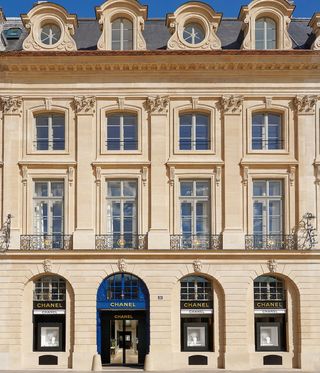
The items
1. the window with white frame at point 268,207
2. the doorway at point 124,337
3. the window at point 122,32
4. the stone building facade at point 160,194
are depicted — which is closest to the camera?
the stone building facade at point 160,194

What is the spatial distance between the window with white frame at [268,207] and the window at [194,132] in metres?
3.06

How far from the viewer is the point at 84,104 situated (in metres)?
38.0

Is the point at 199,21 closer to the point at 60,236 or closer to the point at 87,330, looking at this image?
the point at 60,236

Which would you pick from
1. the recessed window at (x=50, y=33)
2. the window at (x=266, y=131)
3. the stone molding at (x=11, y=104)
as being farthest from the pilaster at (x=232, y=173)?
the stone molding at (x=11, y=104)

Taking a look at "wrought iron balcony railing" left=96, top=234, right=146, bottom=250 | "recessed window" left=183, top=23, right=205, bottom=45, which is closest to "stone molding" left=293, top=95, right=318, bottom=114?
"recessed window" left=183, top=23, right=205, bottom=45

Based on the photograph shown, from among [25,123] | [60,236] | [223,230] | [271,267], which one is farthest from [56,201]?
[271,267]

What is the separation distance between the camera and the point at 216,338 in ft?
121

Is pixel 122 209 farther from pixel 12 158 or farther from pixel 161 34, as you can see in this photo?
pixel 161 34

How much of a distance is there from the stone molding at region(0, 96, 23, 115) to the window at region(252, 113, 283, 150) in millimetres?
10961

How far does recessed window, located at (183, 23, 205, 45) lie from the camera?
127 feet

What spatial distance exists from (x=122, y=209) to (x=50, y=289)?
489 centimetres

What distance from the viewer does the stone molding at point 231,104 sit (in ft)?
125

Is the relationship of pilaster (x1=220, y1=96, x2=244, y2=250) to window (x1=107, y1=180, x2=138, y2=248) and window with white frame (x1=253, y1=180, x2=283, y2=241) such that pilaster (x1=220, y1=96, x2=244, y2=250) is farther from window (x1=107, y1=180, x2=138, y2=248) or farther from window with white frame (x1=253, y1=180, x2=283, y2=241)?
window (x1=107, y1=180, x2=138, y2=248)

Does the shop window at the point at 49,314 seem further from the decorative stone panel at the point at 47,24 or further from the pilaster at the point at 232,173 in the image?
the decorative stone panel at the point at 47,24
